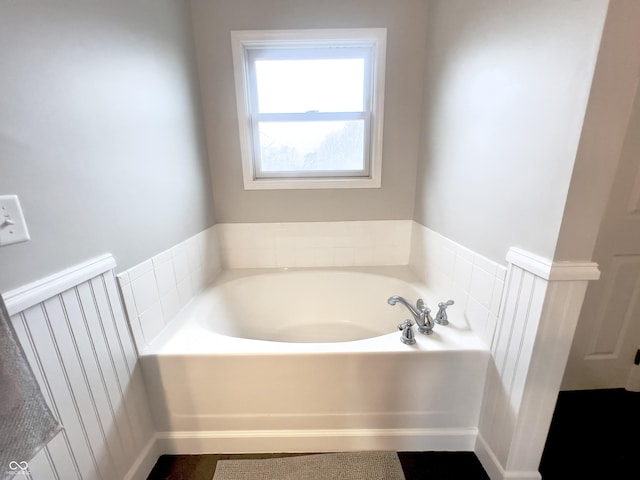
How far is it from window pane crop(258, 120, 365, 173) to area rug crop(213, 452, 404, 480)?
1650 mm

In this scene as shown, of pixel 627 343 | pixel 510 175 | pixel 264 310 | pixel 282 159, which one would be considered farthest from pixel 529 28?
pixel 264 310

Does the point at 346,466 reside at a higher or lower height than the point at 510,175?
lower

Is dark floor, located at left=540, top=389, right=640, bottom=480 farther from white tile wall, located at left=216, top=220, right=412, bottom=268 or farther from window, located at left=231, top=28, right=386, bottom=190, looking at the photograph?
window, located at left=231, top=28, right=386, bottom=190

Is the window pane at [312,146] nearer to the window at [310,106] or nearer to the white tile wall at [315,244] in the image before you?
the window at [310,106]

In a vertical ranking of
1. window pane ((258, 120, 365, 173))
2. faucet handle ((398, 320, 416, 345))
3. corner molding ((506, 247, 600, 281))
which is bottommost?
faucet handle ((398, 320, 416, 345))

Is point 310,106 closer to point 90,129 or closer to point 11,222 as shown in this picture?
point 90,129

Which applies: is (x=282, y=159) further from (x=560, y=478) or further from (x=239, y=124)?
(x=560, y=478)

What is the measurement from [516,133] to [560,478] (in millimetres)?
1410

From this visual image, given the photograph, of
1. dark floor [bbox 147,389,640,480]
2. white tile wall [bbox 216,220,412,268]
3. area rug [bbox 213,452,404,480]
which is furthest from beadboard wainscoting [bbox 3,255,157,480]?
white tile wall [bbox 216,220,412,268]

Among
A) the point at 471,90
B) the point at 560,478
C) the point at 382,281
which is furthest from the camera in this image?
the point at 382,281

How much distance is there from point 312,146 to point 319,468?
181cm

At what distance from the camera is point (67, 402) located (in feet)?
2.72

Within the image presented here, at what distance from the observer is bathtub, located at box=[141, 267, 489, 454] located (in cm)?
116

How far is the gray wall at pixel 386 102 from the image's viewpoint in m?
1.65
